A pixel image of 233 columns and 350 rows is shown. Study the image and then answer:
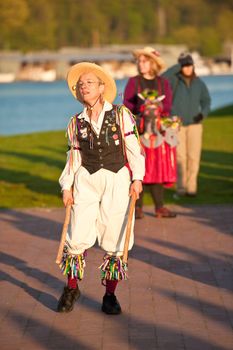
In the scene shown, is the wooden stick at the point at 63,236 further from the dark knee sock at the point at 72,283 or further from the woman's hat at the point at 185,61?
the woman's hat at the point at 185,61

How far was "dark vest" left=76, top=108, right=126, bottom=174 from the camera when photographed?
7.82 meters

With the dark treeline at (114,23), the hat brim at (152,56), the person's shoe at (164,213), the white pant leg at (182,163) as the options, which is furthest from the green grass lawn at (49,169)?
the dark treeline at (114,23)

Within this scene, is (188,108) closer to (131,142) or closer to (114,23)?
(131,142)

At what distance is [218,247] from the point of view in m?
10.2

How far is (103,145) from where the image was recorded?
7820 mm

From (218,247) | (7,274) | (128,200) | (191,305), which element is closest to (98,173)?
(128,200)

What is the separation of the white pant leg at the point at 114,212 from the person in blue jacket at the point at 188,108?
5.39 meters

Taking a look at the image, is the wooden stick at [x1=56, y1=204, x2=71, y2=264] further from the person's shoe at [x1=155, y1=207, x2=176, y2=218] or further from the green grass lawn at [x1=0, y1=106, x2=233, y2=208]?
the green grass lawn at [x1=0, y1=106, x2=233, y2=208]

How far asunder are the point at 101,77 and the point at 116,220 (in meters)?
0.97

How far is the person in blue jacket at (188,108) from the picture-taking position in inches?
522

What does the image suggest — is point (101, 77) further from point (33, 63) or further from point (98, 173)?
point (33, 63)

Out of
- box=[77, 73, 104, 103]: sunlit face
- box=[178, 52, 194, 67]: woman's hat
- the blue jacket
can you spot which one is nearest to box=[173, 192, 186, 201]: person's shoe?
the blue jacket

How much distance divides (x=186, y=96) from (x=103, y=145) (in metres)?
5.62

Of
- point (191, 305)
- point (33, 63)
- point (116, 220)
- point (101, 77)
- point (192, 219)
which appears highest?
point (101, 77)
